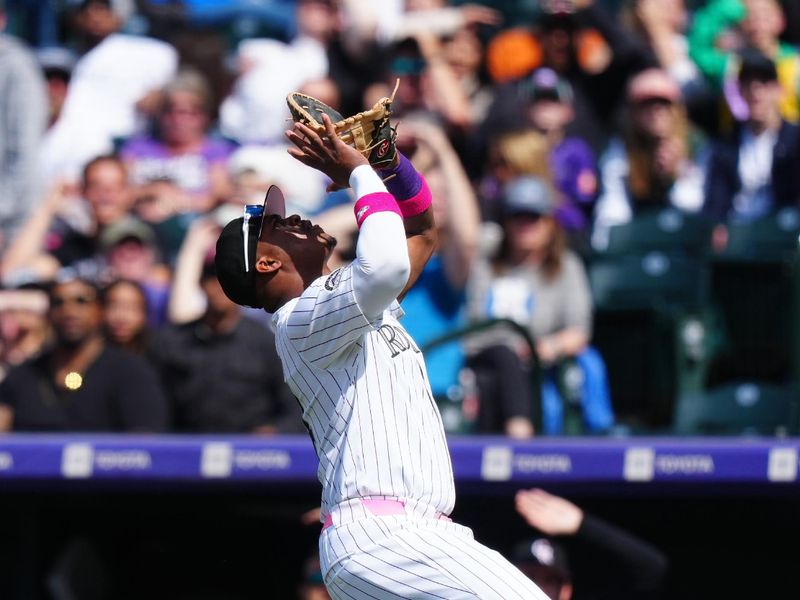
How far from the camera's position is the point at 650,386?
6504 millimetres

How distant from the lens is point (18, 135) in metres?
7.72

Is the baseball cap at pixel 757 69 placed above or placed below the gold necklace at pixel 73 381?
above

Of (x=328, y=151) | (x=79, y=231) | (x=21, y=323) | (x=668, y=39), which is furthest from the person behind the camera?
(x=668, y=39)

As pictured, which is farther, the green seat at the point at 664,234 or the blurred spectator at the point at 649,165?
the blurred spectator at the point at 649,165

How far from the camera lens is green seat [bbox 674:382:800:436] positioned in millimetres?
6020

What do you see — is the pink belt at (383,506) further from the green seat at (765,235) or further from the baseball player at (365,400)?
the green seat at (765,235)

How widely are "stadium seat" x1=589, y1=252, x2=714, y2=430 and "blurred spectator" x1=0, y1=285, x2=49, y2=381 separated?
99.8 inches

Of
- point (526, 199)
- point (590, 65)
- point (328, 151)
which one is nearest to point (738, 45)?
point (590, 65)

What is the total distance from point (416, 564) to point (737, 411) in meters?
3.21

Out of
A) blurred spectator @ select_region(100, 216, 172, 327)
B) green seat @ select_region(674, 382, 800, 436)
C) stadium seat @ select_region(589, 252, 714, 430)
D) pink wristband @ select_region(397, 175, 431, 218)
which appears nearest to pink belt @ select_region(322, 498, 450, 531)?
pink wristband @ select_region(397, 175, 431, 218)

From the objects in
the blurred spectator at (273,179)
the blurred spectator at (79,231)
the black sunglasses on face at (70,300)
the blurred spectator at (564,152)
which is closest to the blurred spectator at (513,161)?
the blurred spectator at (564,152)

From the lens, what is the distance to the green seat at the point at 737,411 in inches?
237

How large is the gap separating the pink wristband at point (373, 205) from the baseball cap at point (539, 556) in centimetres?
188

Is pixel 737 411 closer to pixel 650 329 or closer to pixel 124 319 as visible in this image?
pixel 650 329
